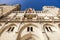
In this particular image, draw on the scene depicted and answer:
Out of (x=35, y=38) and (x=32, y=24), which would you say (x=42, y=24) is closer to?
(x=32, y=24)

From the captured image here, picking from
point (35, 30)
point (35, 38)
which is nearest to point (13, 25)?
point (35, 30)

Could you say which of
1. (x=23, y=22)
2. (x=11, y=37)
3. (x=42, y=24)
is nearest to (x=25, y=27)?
(x=23, y=22)

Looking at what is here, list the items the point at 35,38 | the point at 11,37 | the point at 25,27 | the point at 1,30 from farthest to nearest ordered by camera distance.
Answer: the point at 25,27 < the point at 1,30 < the point at 35,38 < the point at 11,37

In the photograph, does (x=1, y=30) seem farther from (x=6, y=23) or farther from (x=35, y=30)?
(x=35, y=30)

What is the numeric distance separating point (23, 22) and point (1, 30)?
4692mm

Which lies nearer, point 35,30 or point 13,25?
point 35,30

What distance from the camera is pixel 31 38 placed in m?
17.9

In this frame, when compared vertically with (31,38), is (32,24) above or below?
above

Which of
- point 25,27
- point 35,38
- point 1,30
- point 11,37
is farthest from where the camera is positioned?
point 25,27

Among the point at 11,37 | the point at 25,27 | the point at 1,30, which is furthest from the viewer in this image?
the point at 25,27

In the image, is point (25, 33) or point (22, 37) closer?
point (22, 37)

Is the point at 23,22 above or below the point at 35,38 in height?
above

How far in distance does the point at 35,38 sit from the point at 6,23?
686 cm

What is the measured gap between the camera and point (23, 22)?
22125 millimetres
